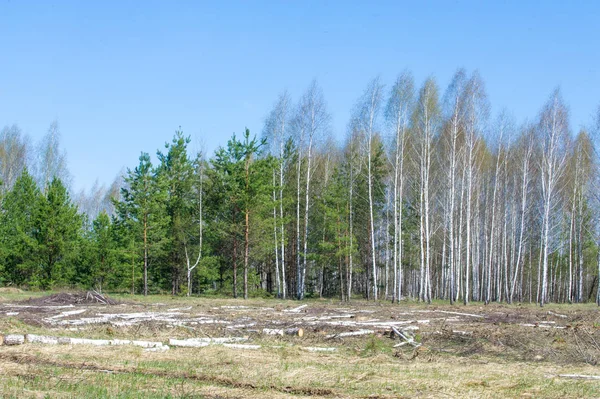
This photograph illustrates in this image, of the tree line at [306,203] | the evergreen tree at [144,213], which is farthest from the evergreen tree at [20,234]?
the evergreen tree at [144,213]

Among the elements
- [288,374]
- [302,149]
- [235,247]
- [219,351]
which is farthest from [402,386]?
[302,149]

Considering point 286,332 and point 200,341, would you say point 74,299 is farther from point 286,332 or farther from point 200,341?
point 200,341

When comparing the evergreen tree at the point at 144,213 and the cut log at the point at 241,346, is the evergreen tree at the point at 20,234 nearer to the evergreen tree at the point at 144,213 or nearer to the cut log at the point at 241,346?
the evergreen tree at the point at 144,213

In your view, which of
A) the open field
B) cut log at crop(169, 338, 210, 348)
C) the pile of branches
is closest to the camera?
the open field

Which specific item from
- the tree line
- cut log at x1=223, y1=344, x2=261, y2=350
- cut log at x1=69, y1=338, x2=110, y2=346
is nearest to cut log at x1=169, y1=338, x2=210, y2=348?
cut log at x1=223, y1=344, x2=261, y2=350

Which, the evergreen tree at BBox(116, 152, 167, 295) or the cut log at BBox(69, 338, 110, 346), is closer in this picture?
the cut log at BBox(69, 338, 110, 346)

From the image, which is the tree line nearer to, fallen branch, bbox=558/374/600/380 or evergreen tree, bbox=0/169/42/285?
evergreen tree, bbox=0/169/42/285

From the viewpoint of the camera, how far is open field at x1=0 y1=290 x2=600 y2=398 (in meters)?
6.70

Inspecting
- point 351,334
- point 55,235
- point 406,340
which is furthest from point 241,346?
point 55,235

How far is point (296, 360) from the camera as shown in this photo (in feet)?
30.0

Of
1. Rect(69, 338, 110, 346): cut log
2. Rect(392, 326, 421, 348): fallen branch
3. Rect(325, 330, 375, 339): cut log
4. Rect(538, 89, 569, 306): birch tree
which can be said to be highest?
Rect(538, 89, 569, 306): birch tree

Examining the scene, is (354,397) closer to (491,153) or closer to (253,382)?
(253,382)

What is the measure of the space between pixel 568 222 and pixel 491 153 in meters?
10.4

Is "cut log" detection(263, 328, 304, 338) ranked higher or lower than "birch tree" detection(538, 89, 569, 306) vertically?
lower
